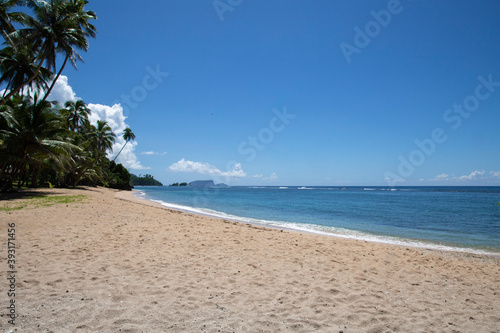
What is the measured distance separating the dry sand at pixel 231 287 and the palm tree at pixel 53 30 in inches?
646

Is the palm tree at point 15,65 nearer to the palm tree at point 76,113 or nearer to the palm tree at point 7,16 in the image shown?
the palm tree at point 7,16

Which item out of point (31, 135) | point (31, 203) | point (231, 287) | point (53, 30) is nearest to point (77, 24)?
point (53, 30)

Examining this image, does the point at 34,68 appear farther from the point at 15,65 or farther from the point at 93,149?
the point at 93,149

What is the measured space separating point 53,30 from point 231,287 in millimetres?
22561

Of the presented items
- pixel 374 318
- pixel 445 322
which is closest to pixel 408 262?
pixel 445 322

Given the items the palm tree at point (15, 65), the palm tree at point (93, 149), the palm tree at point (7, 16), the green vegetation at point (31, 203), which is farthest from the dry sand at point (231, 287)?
the palm tree at point (93, 149)

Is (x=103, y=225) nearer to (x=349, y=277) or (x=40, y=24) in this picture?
(x=349, y=277)

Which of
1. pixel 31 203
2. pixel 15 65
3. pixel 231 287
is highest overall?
pixel 15 65

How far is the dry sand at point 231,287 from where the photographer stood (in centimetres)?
327

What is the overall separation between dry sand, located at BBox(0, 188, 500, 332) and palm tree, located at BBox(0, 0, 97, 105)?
16418 millimetres

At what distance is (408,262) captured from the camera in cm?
676

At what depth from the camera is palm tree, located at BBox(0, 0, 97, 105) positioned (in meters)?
17.2

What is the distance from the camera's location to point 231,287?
436cm

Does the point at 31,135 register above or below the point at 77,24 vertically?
below
